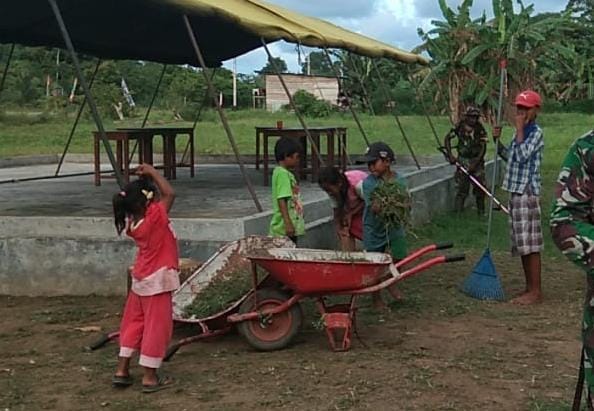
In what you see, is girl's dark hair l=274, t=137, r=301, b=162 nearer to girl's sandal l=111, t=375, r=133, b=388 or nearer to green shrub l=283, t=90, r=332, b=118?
girl's sandal l=111, t=375, r=133, b=388

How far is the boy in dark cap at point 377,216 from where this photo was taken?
641 cm

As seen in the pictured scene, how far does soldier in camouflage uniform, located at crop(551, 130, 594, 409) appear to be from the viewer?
282 cm

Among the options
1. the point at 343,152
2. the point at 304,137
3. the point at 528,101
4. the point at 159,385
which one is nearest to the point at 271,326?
the point at 159,385

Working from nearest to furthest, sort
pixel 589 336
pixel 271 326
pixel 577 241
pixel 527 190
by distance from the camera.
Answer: pixel 577 241 → pixel 589 336 → pixel 271 326 → pixel 527 190

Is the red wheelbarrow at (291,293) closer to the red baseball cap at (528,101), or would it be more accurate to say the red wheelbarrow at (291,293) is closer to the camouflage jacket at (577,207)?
the red baseball cap at (528,101)

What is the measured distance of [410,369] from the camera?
5.20 meters

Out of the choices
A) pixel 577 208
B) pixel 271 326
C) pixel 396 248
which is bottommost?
pixel 271 326

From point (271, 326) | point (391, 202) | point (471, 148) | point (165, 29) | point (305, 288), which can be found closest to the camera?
point (305, 288)

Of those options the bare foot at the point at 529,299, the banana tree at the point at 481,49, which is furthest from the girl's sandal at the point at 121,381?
the banana tree at the point at 481,49

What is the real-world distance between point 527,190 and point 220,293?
257cm

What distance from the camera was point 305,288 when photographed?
5.48m

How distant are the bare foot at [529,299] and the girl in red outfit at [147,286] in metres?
3.12

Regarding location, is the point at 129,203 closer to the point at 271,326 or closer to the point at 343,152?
the point at 271,326

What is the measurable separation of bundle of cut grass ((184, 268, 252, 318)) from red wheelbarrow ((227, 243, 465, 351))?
0.21 metres
